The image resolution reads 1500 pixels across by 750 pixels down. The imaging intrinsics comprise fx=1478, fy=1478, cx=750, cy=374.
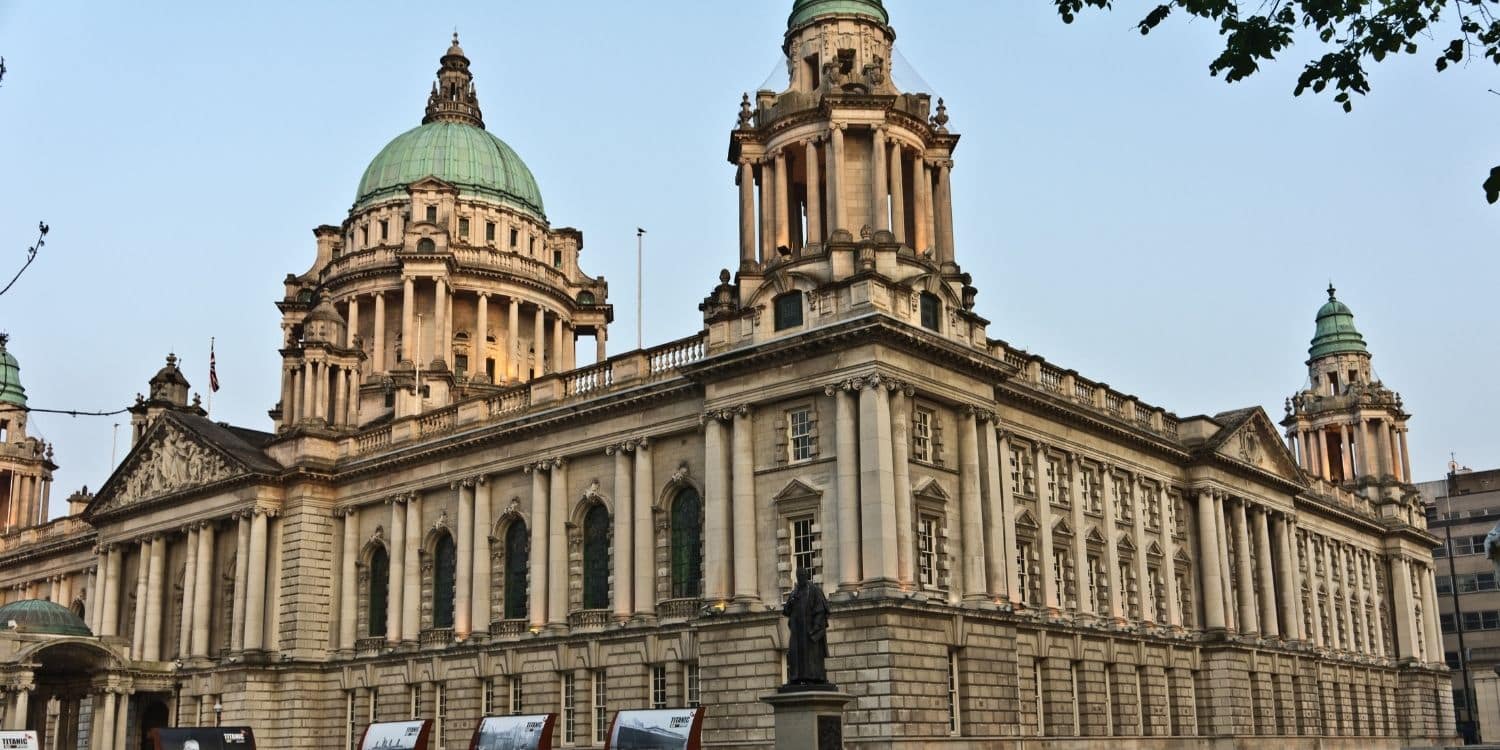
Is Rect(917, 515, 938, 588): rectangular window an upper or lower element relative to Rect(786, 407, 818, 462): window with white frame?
lower

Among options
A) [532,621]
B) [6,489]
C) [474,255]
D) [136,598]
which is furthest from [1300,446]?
[6,489]

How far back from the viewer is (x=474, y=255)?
77.8 m

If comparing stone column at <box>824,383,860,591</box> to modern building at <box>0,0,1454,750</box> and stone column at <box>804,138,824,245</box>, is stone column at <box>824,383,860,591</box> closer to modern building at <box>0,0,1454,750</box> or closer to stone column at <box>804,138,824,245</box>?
modern building at <box>0,0,1454,750</box>

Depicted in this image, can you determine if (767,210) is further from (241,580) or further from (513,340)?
(513,340)

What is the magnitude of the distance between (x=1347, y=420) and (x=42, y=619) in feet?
222

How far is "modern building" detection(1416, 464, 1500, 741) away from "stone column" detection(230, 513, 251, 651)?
7175 centimetres

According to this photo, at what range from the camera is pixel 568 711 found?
158ft

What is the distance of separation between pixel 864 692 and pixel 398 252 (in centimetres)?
4481

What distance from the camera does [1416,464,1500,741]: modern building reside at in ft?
310

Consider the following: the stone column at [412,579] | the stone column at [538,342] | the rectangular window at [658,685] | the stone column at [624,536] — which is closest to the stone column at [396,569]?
the stone column at [412,579]

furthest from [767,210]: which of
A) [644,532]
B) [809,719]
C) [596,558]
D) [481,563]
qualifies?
[809,719]

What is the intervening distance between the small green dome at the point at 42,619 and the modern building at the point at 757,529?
192 mm

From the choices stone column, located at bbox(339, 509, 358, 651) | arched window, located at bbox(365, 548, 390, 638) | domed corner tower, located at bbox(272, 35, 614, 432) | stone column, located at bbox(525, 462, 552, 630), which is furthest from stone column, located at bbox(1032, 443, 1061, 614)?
domed corner tower, located at bbox(272, 35, 614, 432)

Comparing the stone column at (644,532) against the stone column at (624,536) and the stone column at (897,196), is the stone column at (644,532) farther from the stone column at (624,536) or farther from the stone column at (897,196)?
the stone column at (897,196)
